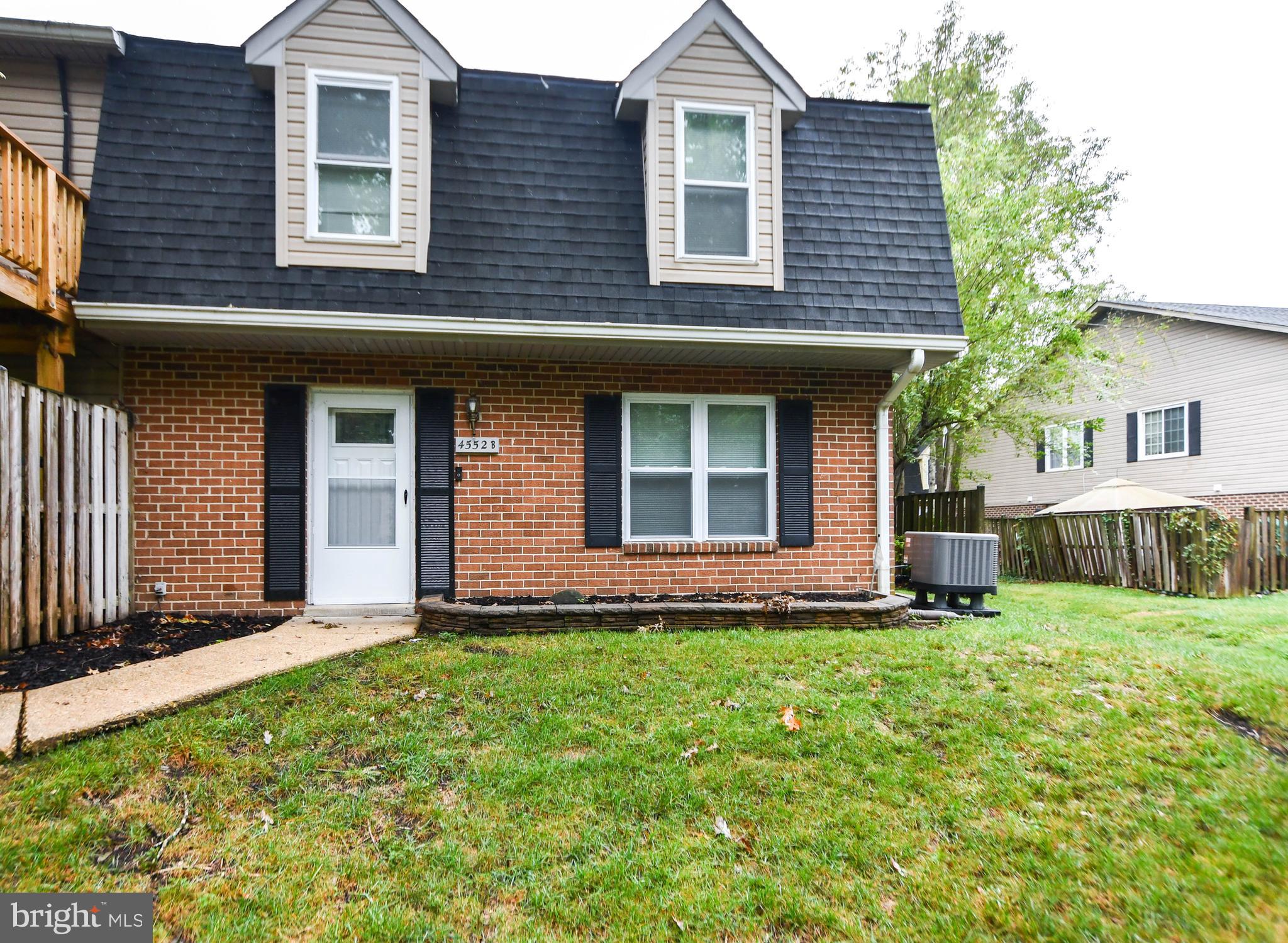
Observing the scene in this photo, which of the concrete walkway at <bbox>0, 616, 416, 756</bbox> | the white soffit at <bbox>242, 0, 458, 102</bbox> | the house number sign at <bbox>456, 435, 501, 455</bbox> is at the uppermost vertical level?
the white soffit at <bbox>242, 0, 458, 102</bbox>

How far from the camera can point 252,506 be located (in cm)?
615

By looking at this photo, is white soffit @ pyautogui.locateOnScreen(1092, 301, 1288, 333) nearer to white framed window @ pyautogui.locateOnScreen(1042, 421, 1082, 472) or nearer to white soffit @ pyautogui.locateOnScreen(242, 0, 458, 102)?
white framed window @ pyautogui.locateOnScreen(1042, 421, 1082, 472)

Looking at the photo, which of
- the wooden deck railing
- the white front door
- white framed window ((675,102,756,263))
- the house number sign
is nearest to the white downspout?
white framed window ((675,102,756,263))

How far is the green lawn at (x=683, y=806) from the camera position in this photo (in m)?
2.25

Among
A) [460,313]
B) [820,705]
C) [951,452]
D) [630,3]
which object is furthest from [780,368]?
[630,3]

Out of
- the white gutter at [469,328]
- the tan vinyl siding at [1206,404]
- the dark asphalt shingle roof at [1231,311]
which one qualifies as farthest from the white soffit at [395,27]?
the dark asphalt shingle roof at [1231,311]

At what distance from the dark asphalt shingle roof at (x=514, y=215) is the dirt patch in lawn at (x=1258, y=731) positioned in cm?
407

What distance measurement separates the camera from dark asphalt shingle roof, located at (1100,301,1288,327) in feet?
44.2

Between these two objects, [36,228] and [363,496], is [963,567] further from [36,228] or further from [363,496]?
[36,228]

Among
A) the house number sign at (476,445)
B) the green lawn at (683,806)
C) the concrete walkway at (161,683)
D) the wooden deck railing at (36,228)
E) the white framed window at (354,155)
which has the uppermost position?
the white framed window at (354,155)

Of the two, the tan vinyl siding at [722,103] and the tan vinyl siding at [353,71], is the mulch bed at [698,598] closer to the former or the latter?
the tan vinyl siding at [722,103]

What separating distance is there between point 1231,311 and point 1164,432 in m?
2.94

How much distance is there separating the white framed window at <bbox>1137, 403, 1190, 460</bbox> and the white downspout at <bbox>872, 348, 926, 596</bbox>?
12.5m

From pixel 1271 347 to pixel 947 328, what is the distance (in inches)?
472
